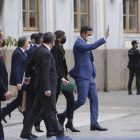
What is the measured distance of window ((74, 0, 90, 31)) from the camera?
1978 cm

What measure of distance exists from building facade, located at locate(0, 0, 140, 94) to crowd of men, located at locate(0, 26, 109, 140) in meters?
7.85

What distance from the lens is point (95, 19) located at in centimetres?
1981

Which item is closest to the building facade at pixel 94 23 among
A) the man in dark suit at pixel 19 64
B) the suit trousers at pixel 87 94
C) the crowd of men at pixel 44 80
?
the man in dark suit at pixel 19 64

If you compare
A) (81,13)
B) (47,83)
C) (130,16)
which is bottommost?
(47,83)

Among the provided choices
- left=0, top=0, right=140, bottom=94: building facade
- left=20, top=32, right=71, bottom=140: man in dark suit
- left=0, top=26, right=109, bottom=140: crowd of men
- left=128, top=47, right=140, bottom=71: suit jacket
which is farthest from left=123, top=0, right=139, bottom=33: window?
left=20, top=32, right=71, bottom=140: man in dark suit

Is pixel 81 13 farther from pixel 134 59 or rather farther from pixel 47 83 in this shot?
pixel 47 83

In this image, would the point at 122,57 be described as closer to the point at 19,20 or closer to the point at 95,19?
the point at 95,19

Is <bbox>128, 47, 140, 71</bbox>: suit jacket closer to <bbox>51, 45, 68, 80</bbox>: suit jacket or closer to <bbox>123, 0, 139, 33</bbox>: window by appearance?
<bbox>123, 0, 139, 33</bbox>: window

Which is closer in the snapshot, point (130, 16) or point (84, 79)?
point (84, 79)

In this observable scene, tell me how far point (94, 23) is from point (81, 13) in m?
0.68

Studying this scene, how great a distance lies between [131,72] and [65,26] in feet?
10.2

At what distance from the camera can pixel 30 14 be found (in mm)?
18562

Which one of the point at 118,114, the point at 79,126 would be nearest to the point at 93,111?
the point at 79,126

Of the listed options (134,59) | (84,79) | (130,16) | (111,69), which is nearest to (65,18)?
(111,69)
